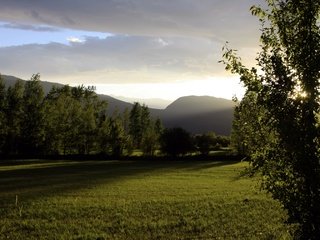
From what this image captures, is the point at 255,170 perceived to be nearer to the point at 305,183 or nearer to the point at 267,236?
the point at 305,183

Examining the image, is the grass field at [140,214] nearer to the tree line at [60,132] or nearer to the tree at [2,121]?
the tree at [2,121]

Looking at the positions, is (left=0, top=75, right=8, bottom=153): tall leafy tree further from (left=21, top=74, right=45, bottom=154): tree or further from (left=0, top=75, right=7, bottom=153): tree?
(left=21, top=74, right=45, bottom=154): tree

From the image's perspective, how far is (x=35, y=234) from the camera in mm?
20156

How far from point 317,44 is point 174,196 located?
25480 millimetres

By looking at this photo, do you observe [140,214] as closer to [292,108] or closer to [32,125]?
[292,108]

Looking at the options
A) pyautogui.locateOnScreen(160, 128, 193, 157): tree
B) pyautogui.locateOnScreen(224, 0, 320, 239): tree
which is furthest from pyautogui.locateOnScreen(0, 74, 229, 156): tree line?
pyautogui.locateOnScreen(224, 0, 320, 239): tree

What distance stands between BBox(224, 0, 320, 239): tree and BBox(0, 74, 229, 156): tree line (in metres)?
99.7

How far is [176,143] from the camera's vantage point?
11100 centimetres

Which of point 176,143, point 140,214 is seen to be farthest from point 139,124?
point 140,214

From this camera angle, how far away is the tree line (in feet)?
365

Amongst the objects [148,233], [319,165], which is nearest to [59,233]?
[148,233]

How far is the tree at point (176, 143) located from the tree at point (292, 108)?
3920 inches

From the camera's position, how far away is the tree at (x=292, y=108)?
398 inches

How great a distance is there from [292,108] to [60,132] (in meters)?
107
